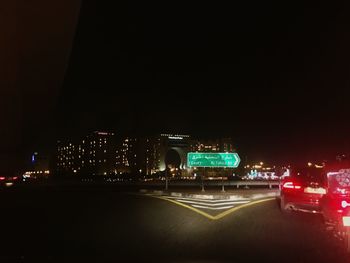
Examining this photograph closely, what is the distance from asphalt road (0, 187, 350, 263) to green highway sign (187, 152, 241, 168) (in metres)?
20.3

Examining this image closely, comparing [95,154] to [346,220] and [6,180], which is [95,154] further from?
[346,220]

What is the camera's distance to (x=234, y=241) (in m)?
13.0

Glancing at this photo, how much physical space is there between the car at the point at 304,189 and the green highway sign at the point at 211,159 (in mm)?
22236

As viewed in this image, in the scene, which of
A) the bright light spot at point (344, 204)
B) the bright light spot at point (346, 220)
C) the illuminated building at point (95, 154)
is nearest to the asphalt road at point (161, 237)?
the bright light spot at point (346, 220)

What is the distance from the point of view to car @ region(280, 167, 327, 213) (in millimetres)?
17516

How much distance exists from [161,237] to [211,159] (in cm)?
2815

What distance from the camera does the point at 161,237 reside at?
13.7m

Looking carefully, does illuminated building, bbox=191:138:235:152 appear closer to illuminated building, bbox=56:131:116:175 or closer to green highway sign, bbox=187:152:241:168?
illuminated building, bbox=56:131:116:175

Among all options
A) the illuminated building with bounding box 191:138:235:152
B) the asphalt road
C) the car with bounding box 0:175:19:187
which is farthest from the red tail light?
the illuminated building with bounding box 191:138:235:152

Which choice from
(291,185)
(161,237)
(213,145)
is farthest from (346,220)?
(213,145)

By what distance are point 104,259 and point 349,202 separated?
563 cm

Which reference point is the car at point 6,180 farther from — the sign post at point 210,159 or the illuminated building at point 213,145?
the illuminated building at point 213,145

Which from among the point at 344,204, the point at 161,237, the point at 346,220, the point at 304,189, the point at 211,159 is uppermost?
the point at 211,159

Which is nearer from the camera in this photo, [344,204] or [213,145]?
[344,204]
